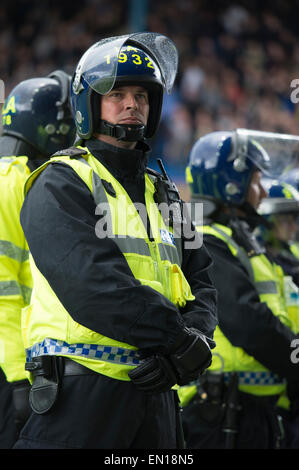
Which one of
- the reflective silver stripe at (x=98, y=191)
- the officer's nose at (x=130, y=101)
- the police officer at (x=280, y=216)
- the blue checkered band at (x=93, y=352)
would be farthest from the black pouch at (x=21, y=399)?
the police officer at (x=280, y=216)

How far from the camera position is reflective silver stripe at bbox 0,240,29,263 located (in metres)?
3.28

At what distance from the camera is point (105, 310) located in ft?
7.86

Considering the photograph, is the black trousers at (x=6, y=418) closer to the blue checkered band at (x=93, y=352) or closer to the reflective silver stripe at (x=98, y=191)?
the blue checkered band at (x=93, y=352)

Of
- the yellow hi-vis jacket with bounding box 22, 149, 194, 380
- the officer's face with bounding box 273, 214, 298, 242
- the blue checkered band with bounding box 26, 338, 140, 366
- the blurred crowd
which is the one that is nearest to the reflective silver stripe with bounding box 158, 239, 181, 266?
the yellow hi-vis jacket with bounding box 22, 149, 194, 380

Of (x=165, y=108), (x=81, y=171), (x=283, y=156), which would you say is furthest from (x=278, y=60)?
(x=81, y=171)

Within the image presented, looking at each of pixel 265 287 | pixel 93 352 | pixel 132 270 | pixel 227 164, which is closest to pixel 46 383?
pixel 93 352

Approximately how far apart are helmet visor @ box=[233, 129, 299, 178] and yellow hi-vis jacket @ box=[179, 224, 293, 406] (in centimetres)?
51

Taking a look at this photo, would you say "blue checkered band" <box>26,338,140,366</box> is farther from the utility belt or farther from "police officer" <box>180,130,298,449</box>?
"police officer" <box>180,130,298,449</box>

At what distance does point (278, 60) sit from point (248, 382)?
824cm

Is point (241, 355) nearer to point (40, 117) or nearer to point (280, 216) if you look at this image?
point (40, 117)

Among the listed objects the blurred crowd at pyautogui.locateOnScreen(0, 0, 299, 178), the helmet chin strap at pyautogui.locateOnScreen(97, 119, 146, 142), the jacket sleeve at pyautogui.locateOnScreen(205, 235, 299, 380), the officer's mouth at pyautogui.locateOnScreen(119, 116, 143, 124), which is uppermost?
the blurred crowd at pyautogui.locateOnScreen(0, 0, 299, 178)

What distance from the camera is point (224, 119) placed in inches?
420

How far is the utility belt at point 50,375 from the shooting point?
249 centimetres
